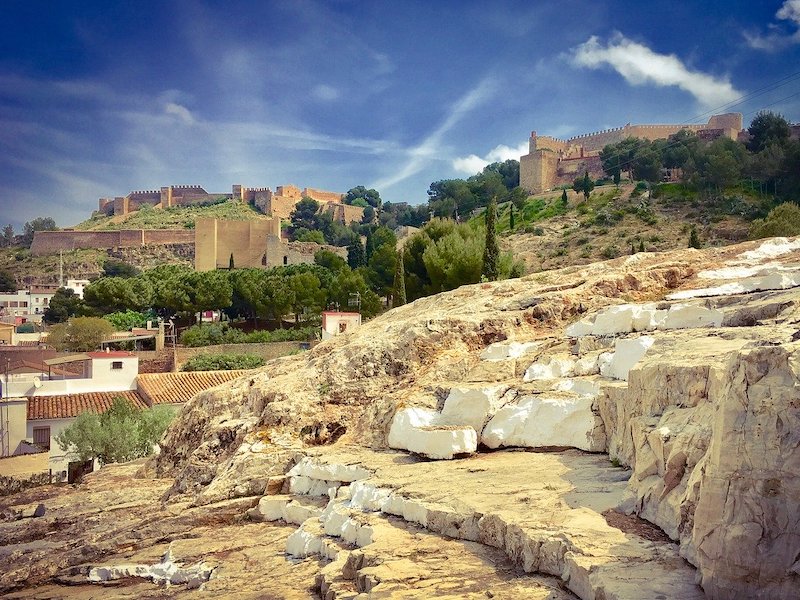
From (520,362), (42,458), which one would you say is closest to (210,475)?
(520,362)

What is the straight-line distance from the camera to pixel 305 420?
32.7ft

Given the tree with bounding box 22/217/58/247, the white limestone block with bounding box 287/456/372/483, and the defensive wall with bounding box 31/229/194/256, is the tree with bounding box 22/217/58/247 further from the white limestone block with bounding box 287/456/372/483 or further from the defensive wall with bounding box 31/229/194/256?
the white limestone block with bounding box 287/456/372/483

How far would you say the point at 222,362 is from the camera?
31078 millimetres

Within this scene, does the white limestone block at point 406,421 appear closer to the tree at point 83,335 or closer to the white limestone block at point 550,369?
the white limestone block at point 550,369

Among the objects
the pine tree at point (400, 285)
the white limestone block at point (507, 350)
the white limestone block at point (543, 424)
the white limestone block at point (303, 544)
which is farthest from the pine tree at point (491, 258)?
the white limestone block at point (303, 544)

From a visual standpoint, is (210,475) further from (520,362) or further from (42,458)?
(42,458)

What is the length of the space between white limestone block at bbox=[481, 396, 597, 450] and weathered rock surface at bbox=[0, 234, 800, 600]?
2 centimetres

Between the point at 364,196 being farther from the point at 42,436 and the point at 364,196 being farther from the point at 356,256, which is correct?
the point at 42,436

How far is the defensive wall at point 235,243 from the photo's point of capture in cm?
7531

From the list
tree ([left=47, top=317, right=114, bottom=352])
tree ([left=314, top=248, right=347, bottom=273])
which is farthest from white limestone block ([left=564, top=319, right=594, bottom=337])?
tree ([left=314, top=248, right=347, bottom=273])

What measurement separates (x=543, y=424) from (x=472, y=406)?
85cm

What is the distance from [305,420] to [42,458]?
13.3 m

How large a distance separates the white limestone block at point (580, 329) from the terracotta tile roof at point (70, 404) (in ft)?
54.4

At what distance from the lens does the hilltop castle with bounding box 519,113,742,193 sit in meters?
68.2
